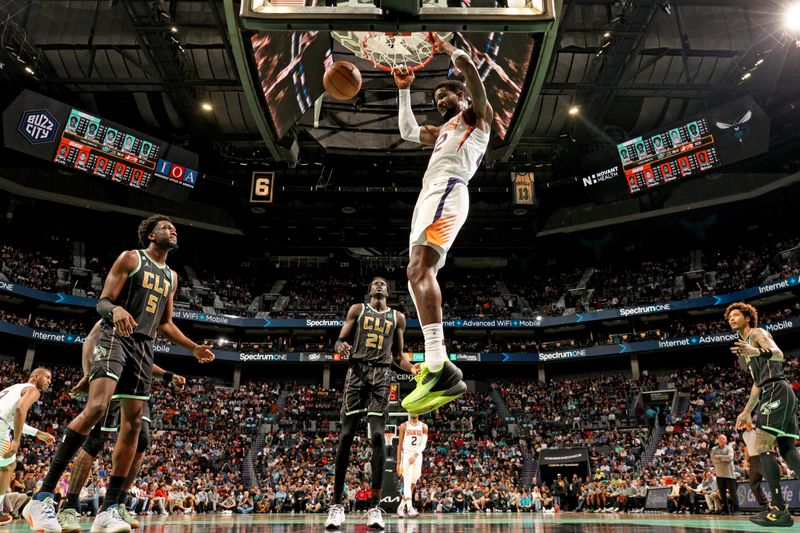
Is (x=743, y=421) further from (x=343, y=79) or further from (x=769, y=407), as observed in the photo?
(x=343, y=79)

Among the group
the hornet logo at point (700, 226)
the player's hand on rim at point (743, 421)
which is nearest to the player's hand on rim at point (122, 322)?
the player's hand on rim at point (743, 421)

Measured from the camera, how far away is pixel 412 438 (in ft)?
34.4

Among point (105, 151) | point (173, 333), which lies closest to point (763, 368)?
point (173, 333)

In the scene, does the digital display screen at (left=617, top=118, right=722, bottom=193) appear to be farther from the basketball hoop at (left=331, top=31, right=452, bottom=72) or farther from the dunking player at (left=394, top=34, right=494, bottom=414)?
the dunking player at (left=394, top=34, right=494, bottom=414)

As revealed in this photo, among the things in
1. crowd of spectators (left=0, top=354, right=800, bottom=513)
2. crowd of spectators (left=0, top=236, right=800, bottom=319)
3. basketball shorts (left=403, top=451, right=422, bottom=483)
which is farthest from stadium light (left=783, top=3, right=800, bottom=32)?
A: crowd of spectators (left=0, top=236, right=800, bottom=319)

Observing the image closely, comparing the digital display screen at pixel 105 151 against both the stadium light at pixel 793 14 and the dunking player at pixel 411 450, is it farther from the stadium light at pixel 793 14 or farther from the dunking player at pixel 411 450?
the stadium light at pixel 793 14

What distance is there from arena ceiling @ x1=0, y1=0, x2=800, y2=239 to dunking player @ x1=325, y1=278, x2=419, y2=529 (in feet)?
46.8

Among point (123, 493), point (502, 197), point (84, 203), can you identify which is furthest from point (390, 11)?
point (84, 203)

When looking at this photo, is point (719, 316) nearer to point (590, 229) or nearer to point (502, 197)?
Result: point (590, 229)

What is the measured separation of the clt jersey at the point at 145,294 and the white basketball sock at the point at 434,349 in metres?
2.44

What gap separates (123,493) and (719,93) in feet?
88.3

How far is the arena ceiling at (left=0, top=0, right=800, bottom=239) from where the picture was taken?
18828 millimetres

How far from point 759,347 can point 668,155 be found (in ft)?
58.8

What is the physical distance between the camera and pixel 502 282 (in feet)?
129
